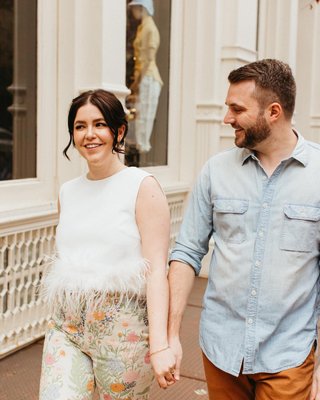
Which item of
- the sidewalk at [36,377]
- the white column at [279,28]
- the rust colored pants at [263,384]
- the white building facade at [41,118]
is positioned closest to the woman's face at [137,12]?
the white building facade at [41,118]

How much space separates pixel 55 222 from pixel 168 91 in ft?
9.44

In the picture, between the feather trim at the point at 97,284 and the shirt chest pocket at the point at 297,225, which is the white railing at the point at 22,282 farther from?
the shirt chest pocket at the point at 297,225

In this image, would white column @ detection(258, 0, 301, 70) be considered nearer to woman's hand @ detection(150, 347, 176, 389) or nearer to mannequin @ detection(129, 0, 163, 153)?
mannequin @ detection(129, 0, 163, 153)

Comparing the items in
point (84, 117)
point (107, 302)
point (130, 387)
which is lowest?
point (130, 387)

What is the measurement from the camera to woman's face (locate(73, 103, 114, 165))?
93.0 inches

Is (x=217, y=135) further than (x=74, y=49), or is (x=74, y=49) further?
(x=217, y=135)

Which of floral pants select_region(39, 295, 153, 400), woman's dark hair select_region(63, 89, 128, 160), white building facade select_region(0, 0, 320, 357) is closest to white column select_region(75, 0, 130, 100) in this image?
white building facade select_region(0, 0, 320, 357)

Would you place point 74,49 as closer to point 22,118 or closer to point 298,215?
point 22,118

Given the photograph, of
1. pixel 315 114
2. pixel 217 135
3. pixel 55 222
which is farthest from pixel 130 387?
pixel 315 114

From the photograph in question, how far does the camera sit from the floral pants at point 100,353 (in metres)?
2.28

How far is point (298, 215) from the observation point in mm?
2254

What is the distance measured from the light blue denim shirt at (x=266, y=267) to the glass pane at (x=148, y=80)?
4222mm

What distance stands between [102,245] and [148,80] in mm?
4697

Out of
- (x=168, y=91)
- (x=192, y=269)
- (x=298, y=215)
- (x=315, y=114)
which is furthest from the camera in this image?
(x=315, y=114)
